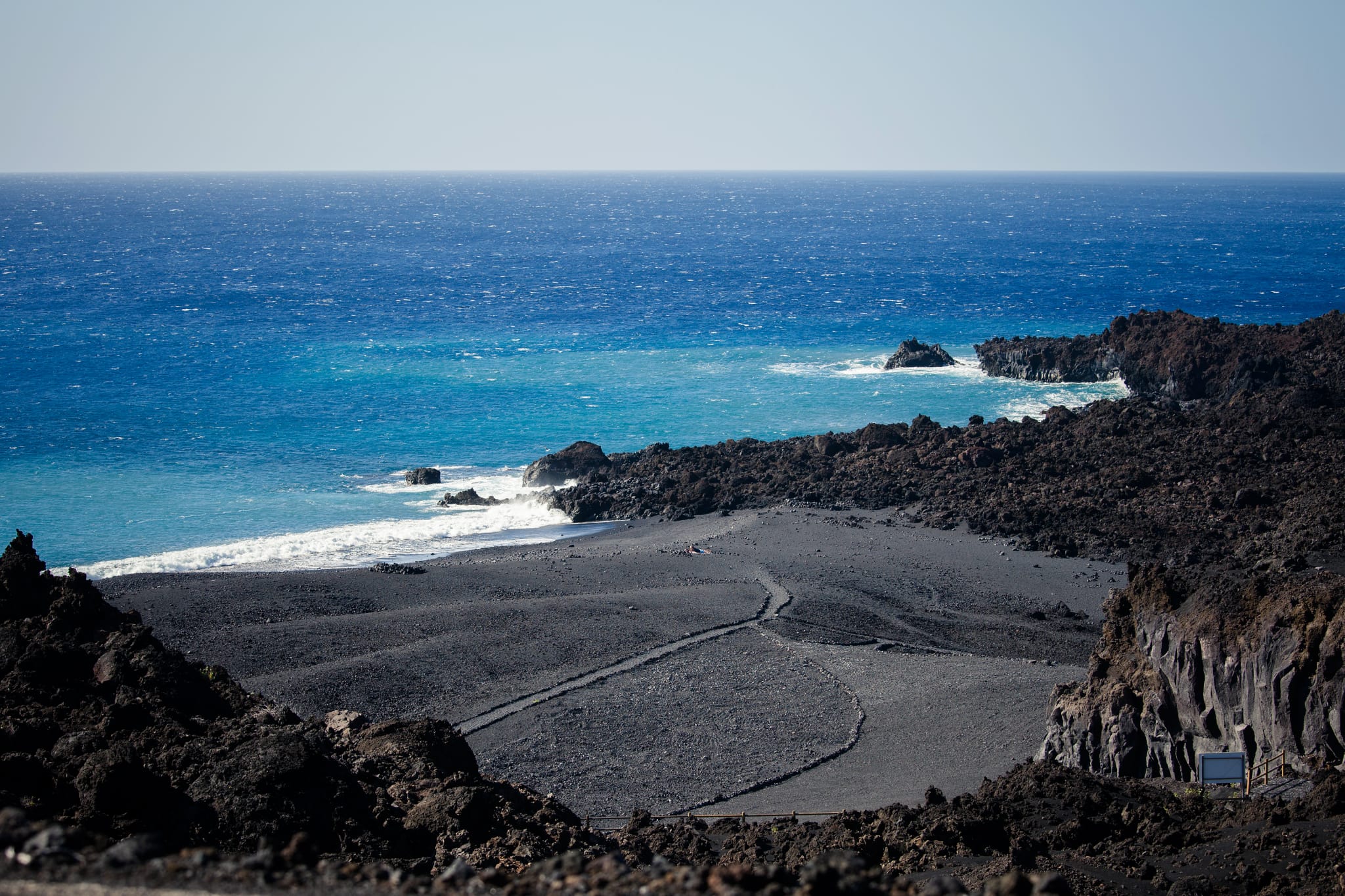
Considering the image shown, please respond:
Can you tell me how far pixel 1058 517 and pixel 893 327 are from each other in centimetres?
5236

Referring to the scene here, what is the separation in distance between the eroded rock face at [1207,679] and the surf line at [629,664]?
11002mm

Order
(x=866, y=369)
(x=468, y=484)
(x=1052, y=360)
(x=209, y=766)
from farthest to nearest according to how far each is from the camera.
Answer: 1. (x=866, y=369)
2. (x=1052, y=360)
3. (x=468, y=484)
4. (x=209, y=766)

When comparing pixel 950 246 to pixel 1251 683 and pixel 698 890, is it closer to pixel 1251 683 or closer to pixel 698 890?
pixel 1251 683

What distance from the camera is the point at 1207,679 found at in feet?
66.1

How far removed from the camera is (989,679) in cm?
2817

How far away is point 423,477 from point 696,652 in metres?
24.9

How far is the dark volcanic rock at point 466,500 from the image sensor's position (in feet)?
158

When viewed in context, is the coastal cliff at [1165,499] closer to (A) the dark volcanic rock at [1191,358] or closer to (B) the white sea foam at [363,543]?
(A) the dark volcanic rock at [1191,358]

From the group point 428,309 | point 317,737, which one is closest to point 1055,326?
point 428,309

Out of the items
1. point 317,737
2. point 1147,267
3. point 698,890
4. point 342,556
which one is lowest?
point 342,556

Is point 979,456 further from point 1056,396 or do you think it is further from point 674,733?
point 674,733

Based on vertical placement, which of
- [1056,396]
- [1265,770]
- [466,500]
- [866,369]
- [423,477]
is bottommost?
[466,500]

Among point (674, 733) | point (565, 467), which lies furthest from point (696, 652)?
point (565, 467)

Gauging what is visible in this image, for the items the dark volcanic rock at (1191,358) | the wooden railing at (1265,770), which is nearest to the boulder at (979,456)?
the dark volcanic rock at (1191,358)
